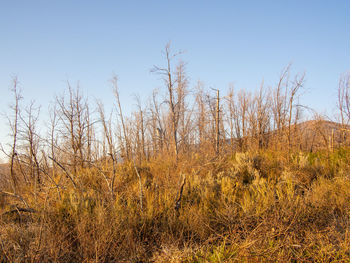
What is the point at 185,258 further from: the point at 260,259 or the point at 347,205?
the point at 347,205

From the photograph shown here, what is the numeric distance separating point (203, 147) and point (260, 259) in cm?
697

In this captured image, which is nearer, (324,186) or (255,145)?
(324,186)

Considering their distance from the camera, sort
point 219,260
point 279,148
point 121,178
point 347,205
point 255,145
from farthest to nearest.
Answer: point 255,145
point 279,148
point 121,178
point 347,205
point 219,260

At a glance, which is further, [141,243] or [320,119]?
[320,119]

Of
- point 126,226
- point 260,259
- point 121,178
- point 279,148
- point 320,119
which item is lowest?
point 260,259

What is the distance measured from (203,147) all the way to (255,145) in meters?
2.35

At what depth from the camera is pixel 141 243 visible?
9.68 ft

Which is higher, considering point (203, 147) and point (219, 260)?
point (203, 147)

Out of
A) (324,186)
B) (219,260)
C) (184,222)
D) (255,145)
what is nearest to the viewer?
(219,260)

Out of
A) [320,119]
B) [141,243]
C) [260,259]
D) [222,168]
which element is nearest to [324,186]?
[222,168]

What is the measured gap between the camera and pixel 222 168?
6.68 meters

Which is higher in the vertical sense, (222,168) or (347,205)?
(222,168)

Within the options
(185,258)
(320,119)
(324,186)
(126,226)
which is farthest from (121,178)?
(320,119)

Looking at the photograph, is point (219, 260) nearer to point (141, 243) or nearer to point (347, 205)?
point (141, 243)
